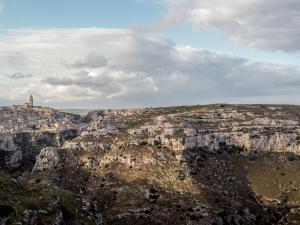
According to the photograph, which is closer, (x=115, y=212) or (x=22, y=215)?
(x=22, y=215)

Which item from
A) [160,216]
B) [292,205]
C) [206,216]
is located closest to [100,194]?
[160,216]

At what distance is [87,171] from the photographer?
199m

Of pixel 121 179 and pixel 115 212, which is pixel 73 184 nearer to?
pixel 121 179

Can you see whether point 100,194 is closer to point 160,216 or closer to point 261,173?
point 160,216

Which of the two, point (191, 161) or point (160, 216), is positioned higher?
point (191, 161)

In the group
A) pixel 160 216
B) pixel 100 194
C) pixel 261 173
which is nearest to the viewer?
pixel 160 216

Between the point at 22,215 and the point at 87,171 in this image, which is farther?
the point at 87,171

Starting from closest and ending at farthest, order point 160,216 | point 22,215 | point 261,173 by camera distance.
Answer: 1. point 22,215
2. point 160,216
3. point 261,173

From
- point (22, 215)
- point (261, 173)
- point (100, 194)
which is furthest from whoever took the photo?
point (261, 173)

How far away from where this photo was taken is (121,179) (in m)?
188

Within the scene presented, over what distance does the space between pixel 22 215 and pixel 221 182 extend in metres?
116

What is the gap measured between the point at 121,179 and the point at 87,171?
1739cm

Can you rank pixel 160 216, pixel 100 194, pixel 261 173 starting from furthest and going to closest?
pixel 261 173, pixel 100 194, pixel 160 216

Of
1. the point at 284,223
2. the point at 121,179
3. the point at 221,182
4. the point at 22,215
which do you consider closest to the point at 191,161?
the point at 221,182
